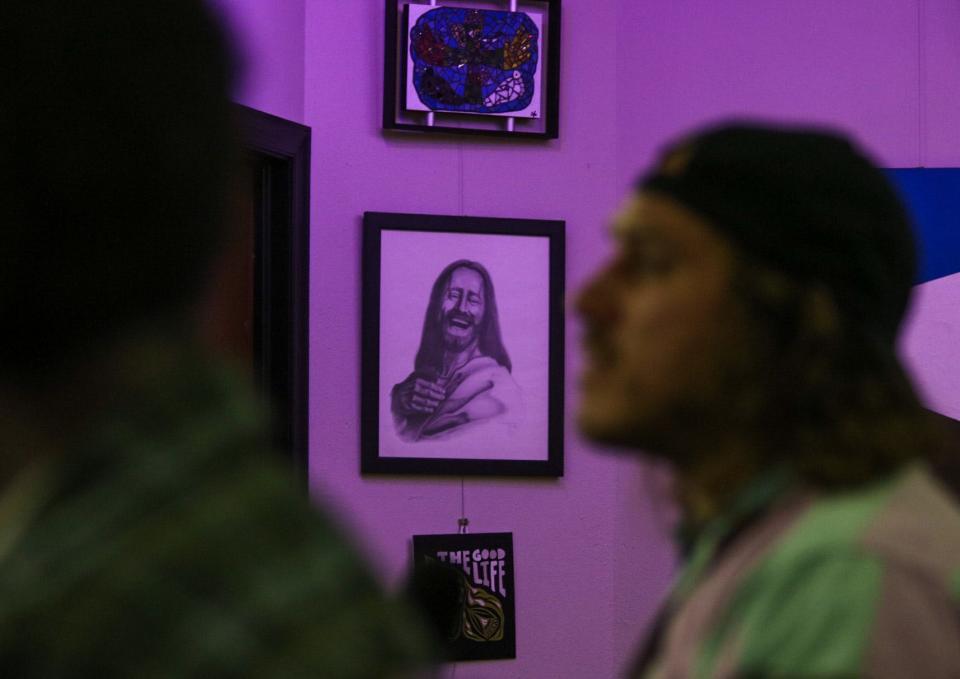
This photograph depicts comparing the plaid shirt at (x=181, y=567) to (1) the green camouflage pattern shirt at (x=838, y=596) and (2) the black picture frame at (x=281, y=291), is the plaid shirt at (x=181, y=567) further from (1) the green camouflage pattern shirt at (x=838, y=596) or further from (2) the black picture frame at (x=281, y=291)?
(2) the black picture frame at (x=281, y=291)

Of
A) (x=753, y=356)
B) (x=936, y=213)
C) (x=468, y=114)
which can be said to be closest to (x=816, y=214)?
(x=753, y=356)

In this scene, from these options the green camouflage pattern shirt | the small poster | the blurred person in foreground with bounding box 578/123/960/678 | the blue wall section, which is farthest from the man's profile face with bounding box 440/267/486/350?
the green camouflage pattern shirt

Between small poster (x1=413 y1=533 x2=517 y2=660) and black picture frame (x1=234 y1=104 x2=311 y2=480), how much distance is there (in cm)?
57

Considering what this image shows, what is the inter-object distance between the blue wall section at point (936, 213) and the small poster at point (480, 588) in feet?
5.48

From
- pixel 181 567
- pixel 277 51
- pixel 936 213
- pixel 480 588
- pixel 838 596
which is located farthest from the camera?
pixel 936 213

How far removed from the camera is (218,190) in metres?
0.59

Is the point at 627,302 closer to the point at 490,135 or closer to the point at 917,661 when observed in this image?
the point at 917,661

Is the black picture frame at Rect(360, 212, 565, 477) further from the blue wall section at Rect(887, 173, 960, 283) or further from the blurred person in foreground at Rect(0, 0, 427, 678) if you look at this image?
the blurred person in foreground at Rect(0, 0, 427, 678)

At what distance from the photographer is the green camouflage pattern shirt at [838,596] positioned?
990mm

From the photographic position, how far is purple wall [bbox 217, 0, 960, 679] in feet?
12.5

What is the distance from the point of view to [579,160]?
13.1 feet

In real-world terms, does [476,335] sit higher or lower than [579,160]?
lower

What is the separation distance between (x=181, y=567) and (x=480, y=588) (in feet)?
11.2

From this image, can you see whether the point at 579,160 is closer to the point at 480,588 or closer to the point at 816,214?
the point at 480,588
